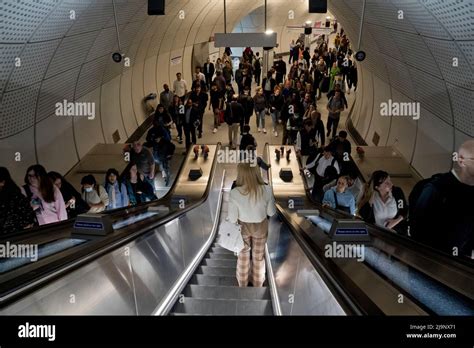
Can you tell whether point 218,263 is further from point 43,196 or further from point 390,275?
point 390,275

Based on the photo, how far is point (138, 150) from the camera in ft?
25.2

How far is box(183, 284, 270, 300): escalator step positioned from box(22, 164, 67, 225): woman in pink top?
187 centimetres

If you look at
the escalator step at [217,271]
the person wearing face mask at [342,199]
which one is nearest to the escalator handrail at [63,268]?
the escalator step at [217,271]

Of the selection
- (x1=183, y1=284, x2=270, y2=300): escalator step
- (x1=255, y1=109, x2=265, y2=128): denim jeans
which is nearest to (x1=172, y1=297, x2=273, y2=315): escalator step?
(x1=183, y1=284, x2=270, y2=300): escalator step

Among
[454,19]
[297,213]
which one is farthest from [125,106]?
[454,19]

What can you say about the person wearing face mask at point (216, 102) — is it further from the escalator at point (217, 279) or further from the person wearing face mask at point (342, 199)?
the person wearing face mask at point (342, 199)

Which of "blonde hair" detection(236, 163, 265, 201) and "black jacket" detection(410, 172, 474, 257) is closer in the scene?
"black jacket" detection(410, 172, 474, 257)

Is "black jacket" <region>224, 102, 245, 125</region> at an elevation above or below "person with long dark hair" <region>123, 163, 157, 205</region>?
above

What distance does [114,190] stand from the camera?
6.25 meters

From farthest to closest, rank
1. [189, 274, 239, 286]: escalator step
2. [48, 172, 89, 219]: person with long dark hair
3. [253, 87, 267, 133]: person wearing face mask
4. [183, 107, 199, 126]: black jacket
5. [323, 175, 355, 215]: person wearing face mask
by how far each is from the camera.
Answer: [253, 87, 267, 133]: person wearing face mask → [183, 107, 199, 126]: black jacket → [323, 175, 355, 215]: person wearing face mask → [48, 172, 89, 219]: person with long dark hair → [189, 274, 239, 286]: escalator step

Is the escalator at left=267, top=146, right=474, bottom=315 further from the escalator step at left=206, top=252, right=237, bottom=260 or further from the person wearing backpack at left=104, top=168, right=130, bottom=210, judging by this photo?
the person wearing backpack at left=104, top=168, right=130, bottom=210

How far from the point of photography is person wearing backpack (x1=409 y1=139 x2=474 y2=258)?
3043mm

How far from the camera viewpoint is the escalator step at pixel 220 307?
12.7ft

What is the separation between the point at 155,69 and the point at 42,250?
14103 mm
